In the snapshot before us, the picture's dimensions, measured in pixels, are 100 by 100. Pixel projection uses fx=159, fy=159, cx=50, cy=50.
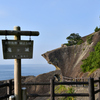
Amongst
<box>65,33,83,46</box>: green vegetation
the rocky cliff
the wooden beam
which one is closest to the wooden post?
the wooden beam

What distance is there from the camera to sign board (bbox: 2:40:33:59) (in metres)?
4.83

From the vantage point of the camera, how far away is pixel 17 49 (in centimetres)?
493

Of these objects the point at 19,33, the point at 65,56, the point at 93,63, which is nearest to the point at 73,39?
the point at 65,56

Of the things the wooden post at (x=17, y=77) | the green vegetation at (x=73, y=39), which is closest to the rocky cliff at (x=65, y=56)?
the green vegetation at (x=73, y=39)

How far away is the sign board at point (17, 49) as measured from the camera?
4.83m

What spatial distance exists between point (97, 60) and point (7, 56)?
14200mm

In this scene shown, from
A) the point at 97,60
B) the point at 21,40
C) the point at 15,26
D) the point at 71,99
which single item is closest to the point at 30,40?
the point at 21,40

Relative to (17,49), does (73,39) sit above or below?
above

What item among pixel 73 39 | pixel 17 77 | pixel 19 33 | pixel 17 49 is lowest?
pixel 17 77

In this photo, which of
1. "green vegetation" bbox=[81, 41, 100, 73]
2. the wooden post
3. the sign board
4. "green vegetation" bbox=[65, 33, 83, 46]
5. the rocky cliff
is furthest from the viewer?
"green vegetation" bbox=[65, 33, 83, 46]

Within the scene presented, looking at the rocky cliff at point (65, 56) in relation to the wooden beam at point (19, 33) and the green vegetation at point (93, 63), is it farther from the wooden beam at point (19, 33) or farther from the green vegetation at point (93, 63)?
the wooden beam at point (19, 33)

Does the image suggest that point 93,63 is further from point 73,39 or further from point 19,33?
point 73,39

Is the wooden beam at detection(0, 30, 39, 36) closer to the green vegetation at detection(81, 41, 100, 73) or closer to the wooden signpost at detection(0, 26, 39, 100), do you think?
the wooden signpost at detection(0, 26, 39, 100)

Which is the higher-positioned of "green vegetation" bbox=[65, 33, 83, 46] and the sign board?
"green vegetation" bbox=[65, 33, 83, 46]
